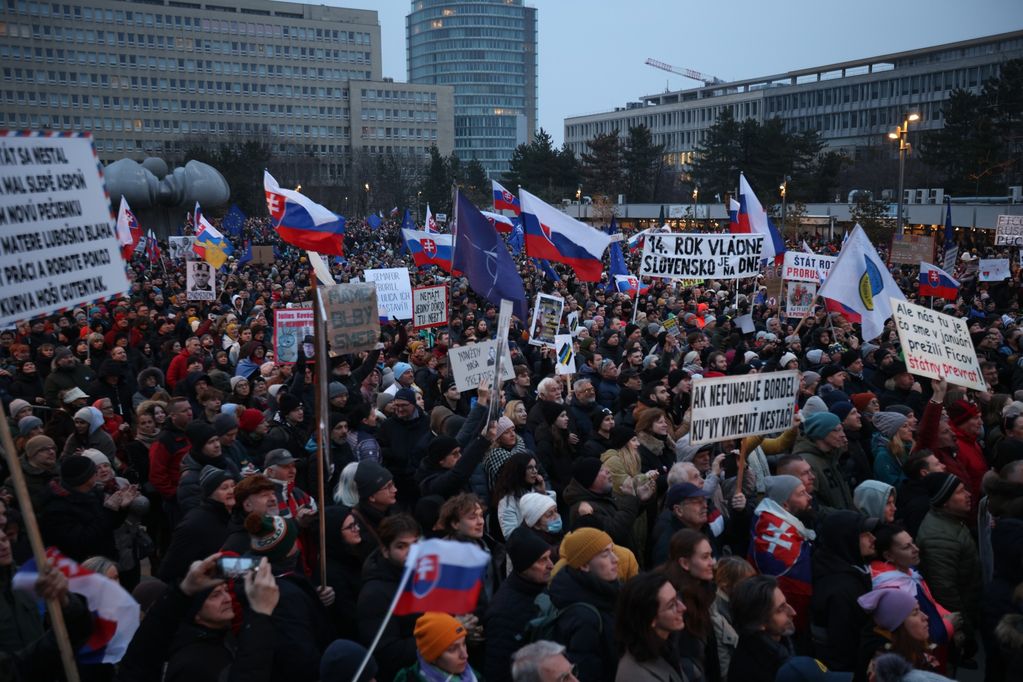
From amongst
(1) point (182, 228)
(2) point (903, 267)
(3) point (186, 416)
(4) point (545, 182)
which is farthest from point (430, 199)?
(3) point (186, 416)

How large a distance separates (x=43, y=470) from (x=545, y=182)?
7334 centimetres

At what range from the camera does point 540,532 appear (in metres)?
5.56

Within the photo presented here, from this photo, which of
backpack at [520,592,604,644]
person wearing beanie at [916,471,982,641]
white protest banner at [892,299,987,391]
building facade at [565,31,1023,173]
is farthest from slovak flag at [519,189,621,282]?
building facade at [565,31,1023,173]

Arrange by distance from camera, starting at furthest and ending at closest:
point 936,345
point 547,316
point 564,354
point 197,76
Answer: point 197,76 → point 547,316 → point 564,354 → point 936,345

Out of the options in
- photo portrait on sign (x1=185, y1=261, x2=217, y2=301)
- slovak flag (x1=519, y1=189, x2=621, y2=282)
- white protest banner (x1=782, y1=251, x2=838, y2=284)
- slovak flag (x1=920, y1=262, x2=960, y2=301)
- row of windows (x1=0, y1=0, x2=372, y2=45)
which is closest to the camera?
slovak flag (x1=519, y1=189, x2=621, y2=282)

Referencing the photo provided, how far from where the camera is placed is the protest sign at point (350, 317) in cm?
968

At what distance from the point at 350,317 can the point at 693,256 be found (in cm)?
528

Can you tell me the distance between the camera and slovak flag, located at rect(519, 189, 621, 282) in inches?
502

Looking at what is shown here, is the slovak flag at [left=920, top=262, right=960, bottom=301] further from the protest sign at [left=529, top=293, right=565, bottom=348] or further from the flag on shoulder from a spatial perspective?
the protest sign at [left=529, top=293, right=565, bottom=348]

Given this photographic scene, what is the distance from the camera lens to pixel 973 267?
22.3 meters

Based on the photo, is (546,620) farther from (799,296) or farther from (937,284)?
(799,296)

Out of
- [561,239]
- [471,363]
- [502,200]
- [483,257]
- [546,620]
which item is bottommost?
[546,620]

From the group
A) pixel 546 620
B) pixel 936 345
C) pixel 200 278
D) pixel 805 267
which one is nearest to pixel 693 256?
pixel 805 267

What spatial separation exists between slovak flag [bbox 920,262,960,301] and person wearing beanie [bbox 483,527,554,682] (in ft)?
44.1
